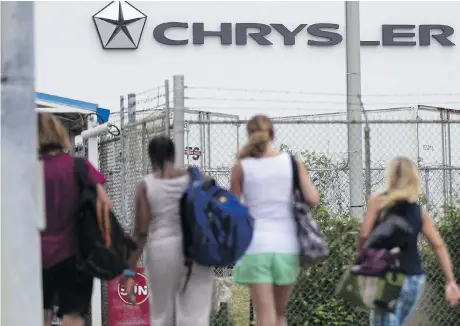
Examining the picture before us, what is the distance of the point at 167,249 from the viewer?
23.5 feet

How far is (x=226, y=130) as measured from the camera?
20.7 metres

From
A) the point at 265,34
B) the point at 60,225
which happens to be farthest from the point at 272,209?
the point at 265,34

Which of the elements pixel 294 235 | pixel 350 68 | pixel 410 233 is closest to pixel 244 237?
pixel 294 235

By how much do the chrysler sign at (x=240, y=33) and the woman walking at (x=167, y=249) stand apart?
2031 cm

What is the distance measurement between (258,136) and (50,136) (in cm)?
142

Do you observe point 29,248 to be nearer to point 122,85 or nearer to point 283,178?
point 283,178

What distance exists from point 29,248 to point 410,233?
2.65 meters

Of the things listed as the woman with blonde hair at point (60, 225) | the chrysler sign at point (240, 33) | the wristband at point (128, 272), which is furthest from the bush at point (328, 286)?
the chrysler sign at point (240, 33)

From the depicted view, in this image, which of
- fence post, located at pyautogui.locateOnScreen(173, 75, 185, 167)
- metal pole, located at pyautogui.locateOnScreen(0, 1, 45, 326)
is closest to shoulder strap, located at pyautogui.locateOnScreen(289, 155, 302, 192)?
metal pole, located at pyautogui.locateOnScreen(0, 1, 45, 326)

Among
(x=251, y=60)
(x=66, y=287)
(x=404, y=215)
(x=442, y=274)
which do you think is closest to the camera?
(x=66, y=287)

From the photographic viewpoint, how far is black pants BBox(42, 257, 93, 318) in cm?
701

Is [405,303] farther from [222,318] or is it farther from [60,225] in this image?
[222,318]

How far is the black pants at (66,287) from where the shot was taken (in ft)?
23.0

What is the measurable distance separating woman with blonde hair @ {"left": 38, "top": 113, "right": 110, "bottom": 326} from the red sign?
11.8ft
